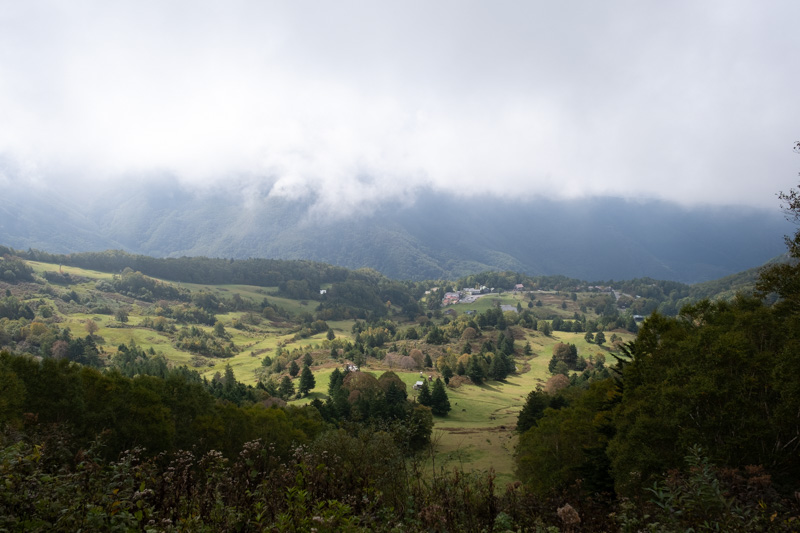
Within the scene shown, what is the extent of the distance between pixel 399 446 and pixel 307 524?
8.14 meters

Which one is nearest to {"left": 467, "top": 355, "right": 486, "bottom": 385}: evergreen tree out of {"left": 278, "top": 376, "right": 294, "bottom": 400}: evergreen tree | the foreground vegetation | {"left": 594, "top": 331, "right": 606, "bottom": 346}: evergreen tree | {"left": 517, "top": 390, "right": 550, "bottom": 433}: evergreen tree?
the foreground vegetation

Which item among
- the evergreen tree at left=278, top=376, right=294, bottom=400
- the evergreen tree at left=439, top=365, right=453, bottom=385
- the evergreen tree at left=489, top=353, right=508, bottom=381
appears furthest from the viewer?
the evergreen tree at left=489, top=353, right=508, bottom=381

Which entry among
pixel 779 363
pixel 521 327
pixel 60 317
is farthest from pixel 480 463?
pixel 60 317

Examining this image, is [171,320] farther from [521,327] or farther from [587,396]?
[587,396]

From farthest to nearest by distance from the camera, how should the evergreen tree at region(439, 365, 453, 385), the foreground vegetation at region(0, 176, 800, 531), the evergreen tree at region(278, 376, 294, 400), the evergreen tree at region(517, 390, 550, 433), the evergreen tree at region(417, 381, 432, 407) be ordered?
1. the evergreen tree at region(439, 365, 453, 385)
2. the evergreen tree at region(278, 376, 294, 400)
3. the evergreen tree at region(417, 381, 432, 407)
4. the evergreen tree at region(517, 390, 550, 433)
5. the foreground vegetation at region(0, 176, 800, 531)

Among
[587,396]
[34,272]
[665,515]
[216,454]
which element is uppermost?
[34,272]

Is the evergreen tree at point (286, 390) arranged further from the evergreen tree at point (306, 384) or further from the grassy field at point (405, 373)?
the grassy field at point (405, 373)

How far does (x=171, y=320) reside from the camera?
15175 centimetres

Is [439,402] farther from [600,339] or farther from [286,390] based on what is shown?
[600,339]

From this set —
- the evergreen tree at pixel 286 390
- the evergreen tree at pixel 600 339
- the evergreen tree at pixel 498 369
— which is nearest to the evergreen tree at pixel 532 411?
the evergreen tree at pixel 286 390

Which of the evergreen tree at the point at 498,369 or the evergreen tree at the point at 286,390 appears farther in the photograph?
the evergreen tree at the point at 498,369

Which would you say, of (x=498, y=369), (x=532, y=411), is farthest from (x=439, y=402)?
(x=498, y=369)

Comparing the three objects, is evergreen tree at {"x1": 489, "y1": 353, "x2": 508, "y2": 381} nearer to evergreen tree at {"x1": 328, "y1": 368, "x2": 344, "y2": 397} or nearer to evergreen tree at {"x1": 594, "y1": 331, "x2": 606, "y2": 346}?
evergreen tree at {"x1": 328, "y1": 368, "x2": 344, "y2": 397}

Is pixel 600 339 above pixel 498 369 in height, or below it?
above
